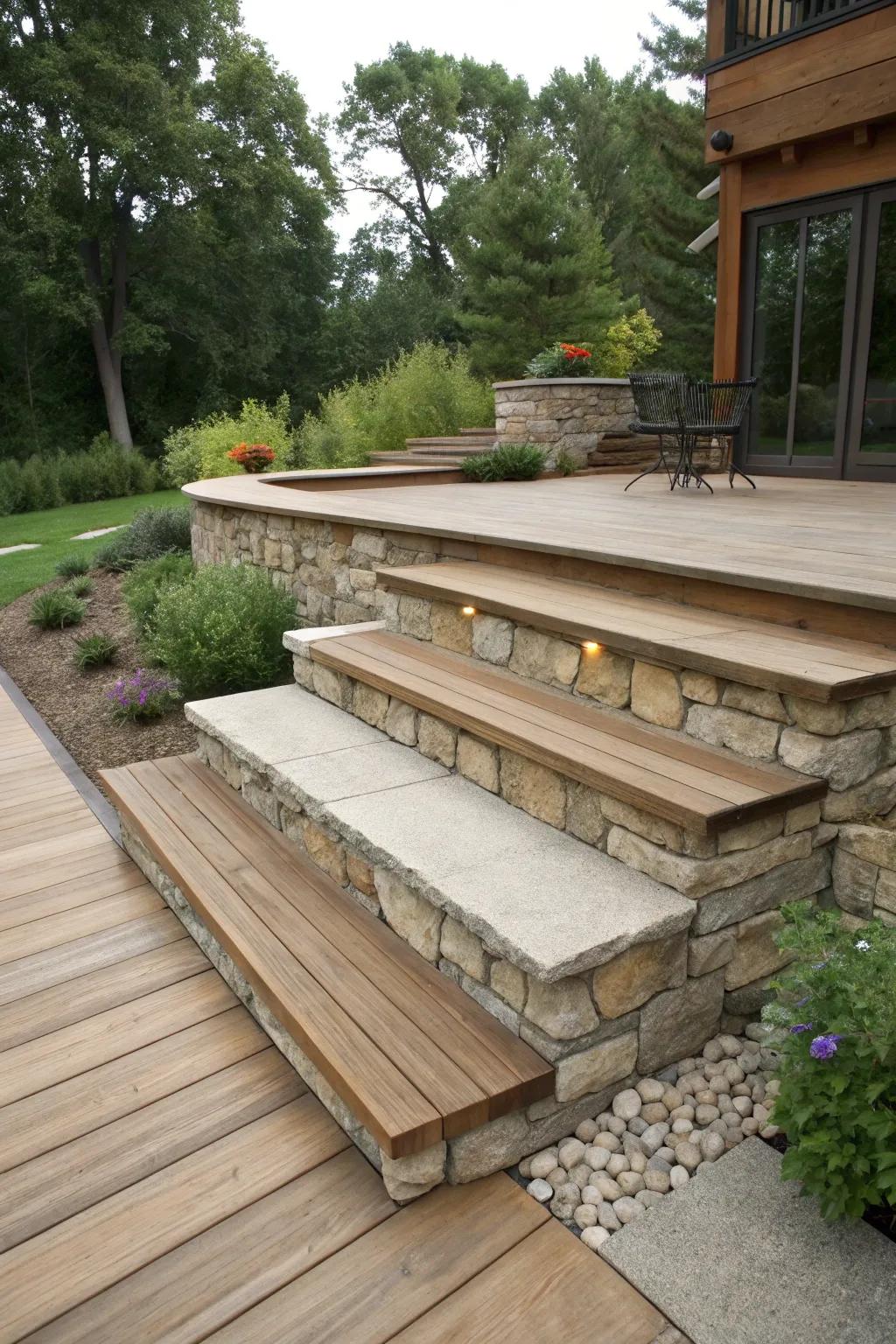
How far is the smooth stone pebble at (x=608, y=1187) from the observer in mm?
1828

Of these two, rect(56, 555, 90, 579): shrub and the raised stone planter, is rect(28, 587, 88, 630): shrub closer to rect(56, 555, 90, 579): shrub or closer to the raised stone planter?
rect(56, 555, 90, 579): shrub

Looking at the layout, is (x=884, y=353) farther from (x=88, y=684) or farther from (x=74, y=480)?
(x=74, y=480)

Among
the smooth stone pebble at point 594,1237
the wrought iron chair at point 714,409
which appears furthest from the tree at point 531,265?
the smooth stone pebble at point 594,1237

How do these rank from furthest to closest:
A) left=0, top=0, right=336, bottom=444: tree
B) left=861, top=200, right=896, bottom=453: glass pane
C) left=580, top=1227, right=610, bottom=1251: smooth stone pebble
Result: left=0, top=0, right=336, bottom=444: tree < left=861, top=200, right=896, bottom=453: glass pane < left=580, top=1227, right=610, bottom=1251: smooth stone pebble

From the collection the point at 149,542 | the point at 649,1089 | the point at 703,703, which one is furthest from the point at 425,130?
the point at 649,1089

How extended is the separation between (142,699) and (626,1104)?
367cm

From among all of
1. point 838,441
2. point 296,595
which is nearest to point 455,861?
point 296,595

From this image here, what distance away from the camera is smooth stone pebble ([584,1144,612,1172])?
74.8 inches

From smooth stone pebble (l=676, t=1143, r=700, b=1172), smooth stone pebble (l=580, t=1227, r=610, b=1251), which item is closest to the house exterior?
smooth stone pebble (l=676, t=1143, r=700, b=1172)

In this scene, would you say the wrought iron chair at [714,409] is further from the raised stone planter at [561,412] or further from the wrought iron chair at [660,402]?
the raised stone planter at [561,412]

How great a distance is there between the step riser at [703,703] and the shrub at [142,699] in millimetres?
2402

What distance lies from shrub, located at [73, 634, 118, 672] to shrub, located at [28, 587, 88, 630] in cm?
100

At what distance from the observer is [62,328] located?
2047 cm

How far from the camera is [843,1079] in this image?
1618mm
